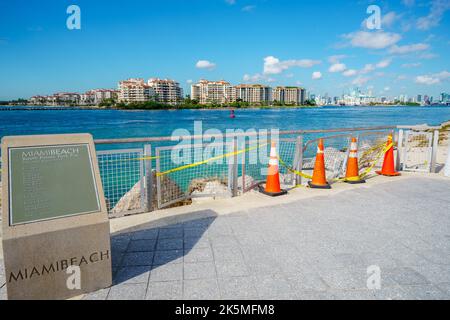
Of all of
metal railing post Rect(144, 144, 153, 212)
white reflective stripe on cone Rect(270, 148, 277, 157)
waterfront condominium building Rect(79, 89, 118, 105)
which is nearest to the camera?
metal railing post Rect(144, 144, 153, 212)

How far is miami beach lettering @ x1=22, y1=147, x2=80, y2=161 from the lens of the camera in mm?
2756

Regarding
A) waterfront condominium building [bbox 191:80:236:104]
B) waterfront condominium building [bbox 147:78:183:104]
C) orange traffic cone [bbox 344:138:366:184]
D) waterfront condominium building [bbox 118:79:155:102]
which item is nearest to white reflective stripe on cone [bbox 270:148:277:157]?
orange traffic cone [bbox 344:138:366:184]

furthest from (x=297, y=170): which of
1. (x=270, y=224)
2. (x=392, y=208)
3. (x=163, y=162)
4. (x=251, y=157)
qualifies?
(x=163, y=162)

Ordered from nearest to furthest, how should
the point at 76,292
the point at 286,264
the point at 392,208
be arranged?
the point at 76,292
the point at 286,264
the point at 392,208

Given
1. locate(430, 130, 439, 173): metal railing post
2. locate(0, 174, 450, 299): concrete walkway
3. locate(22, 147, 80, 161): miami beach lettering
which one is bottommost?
locate(0, 174, 450, 299): concrete walkway

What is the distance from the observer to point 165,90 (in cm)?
17538

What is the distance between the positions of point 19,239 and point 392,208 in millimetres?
5634

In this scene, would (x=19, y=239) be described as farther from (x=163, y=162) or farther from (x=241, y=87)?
(x=241, y=87)

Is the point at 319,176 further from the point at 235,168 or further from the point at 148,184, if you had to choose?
the point at 148,184

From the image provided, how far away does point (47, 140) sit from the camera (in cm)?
285

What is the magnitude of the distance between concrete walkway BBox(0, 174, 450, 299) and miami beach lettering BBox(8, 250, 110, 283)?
0.33 m

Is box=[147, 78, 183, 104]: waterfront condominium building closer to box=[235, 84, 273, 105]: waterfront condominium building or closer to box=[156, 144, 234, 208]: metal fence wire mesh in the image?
box=[235, 84, 273, 105]: waterfront condominium building

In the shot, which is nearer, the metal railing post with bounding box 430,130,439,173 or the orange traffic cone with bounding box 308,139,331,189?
the orange traffic cone with bounding box 308,139,331,189

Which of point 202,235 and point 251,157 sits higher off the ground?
point 251,157
